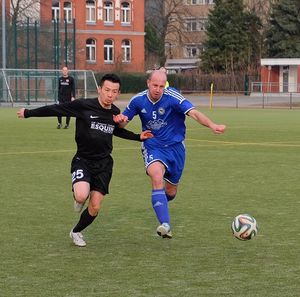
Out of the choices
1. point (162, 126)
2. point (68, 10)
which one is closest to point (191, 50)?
point (68, 10)

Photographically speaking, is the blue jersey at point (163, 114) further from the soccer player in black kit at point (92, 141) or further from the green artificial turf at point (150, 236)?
the green artificial turf at point (150, 236)

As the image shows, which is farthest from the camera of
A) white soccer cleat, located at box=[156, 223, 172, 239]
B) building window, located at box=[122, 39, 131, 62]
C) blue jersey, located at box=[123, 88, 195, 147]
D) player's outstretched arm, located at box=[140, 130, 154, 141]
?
building window, located at box=[122, 39, 131, 62]

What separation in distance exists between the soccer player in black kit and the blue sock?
1.96 ft

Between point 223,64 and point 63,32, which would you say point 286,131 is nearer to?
point 63,32

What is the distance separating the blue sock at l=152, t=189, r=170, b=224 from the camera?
8945 millimetres

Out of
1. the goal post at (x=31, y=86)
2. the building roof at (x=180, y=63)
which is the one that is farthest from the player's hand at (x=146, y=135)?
the building roof at (x=180, y=63)

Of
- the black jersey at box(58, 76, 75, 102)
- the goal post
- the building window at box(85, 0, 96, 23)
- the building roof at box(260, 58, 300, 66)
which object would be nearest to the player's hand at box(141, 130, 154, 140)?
the black jersey at box(58, 76, 75, 102)

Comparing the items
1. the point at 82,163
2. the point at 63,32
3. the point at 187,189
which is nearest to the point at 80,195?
the point at 82,163

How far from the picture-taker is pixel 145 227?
9.90 m

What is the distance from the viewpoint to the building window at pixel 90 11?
87.1m

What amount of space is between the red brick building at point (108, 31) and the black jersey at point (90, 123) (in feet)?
247

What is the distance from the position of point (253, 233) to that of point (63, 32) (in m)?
46.9

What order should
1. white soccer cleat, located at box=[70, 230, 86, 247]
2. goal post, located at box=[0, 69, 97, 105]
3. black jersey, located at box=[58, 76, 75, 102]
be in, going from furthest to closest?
1. goal post, located at box=[0, 69, 97, 105]
2. black jersey, located at box=[58, 76, 75, 102]
3. white soccer cleat, located at box=[70, 230, 86, 247]

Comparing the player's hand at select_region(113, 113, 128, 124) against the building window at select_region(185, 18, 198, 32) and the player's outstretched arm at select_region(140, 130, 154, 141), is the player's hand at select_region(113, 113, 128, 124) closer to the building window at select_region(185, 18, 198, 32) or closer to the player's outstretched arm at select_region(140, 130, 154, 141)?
the player's outstretched arm at select_region(140, 130, 154, 141)
